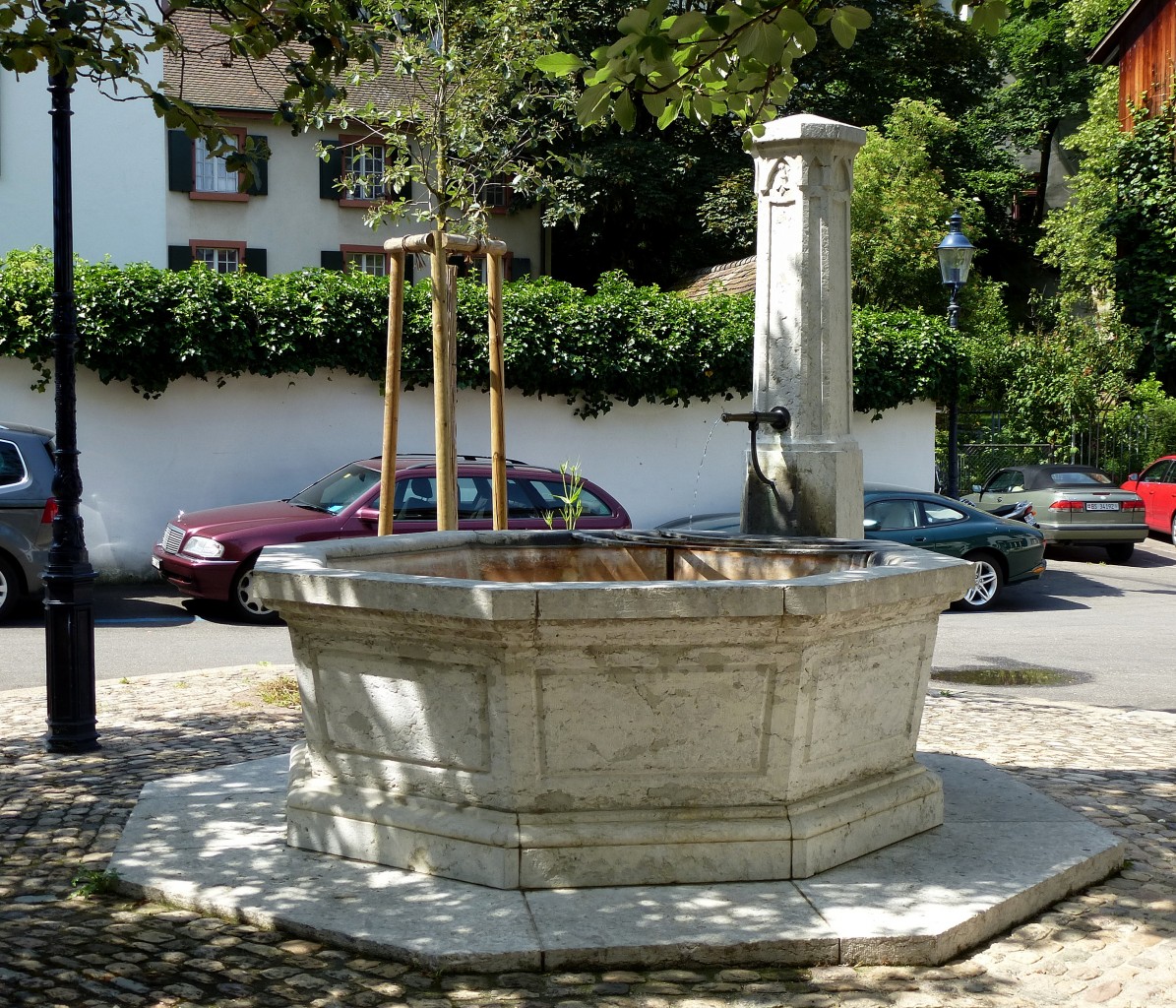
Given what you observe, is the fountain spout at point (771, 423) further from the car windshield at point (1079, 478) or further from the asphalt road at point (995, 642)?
the car windshield at point (1079, 478)

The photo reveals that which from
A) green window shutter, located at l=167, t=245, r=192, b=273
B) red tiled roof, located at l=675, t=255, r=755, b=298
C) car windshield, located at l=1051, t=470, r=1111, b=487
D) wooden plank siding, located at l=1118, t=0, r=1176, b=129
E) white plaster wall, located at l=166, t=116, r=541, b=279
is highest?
wooden plank siding, located at l=1118, t=0, r=1176, b=129

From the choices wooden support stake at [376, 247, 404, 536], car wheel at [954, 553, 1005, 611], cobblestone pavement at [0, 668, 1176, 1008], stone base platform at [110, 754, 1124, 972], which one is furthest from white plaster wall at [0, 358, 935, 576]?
stone base platform at [110, 754, 1124, 972]

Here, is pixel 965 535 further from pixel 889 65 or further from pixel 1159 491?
pixel 889 65

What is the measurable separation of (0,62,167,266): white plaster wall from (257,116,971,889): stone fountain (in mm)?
21742

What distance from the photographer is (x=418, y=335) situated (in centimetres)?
1650

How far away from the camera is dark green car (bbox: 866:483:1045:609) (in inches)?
589

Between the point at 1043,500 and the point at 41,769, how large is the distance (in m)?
15.8

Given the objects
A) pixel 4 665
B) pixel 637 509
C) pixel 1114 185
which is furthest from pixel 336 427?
pixel 1114 185

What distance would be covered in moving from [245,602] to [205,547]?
664 mm

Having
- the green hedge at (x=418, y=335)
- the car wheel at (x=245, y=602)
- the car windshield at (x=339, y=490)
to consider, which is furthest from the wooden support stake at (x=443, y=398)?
the green hedge at (x=418, y=335)

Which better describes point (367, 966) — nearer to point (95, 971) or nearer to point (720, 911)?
point (95, 971)

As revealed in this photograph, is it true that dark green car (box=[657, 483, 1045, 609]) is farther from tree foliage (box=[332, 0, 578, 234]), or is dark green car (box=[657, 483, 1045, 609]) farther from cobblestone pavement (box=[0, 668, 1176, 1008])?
cobblestone pavement (box=[0, 668, 1176, 1008])

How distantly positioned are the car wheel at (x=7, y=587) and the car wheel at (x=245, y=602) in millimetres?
1890

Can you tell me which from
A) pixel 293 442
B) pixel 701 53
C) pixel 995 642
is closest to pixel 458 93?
pixel 701 53
